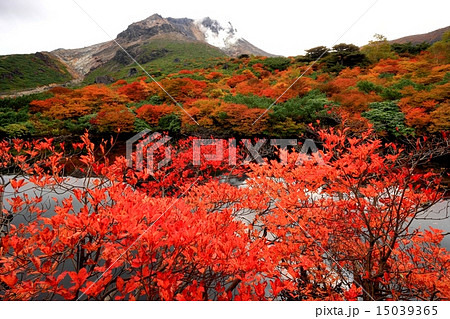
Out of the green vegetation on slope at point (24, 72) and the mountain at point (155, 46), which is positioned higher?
the mountain at point (155, 46)

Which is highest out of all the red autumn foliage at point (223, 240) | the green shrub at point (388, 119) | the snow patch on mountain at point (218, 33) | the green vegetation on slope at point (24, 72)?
the snow patch on mountain at point (218, 33)

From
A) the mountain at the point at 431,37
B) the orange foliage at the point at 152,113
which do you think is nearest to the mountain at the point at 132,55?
the orange foliage at the point at 152,113

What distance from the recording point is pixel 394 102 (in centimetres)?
964

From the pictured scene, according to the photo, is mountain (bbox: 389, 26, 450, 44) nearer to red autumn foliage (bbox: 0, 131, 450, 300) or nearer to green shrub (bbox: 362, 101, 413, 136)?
green shrub (bbox: 362, 101, 413, 136)

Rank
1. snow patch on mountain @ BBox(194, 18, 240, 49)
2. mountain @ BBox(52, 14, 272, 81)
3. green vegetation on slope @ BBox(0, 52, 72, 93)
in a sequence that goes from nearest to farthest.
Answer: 1. green vegetation on slope @ BBox(0, 52, 72, 93)
2. mountain @ BBox(52, 14, 272, 81)
3. snow patch on mountain @ BBox(194, 18, 240, 49)

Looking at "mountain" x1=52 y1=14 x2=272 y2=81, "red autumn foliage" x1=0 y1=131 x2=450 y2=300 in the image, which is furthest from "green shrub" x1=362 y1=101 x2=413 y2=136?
"mountain" x1=52 y1=14 x2=272 y2=81

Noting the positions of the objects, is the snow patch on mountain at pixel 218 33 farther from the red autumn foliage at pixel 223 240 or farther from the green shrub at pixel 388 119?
the red autumn foliage at pixel 223 240

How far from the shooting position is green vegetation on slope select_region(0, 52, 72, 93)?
3156 centimetres

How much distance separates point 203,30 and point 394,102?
135545 mm

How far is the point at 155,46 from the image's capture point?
2598 inches

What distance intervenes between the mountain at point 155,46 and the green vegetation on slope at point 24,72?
51.8 ft

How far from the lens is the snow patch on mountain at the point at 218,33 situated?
108m

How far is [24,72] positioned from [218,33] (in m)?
105

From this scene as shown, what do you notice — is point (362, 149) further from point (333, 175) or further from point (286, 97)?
point (286, 97)
